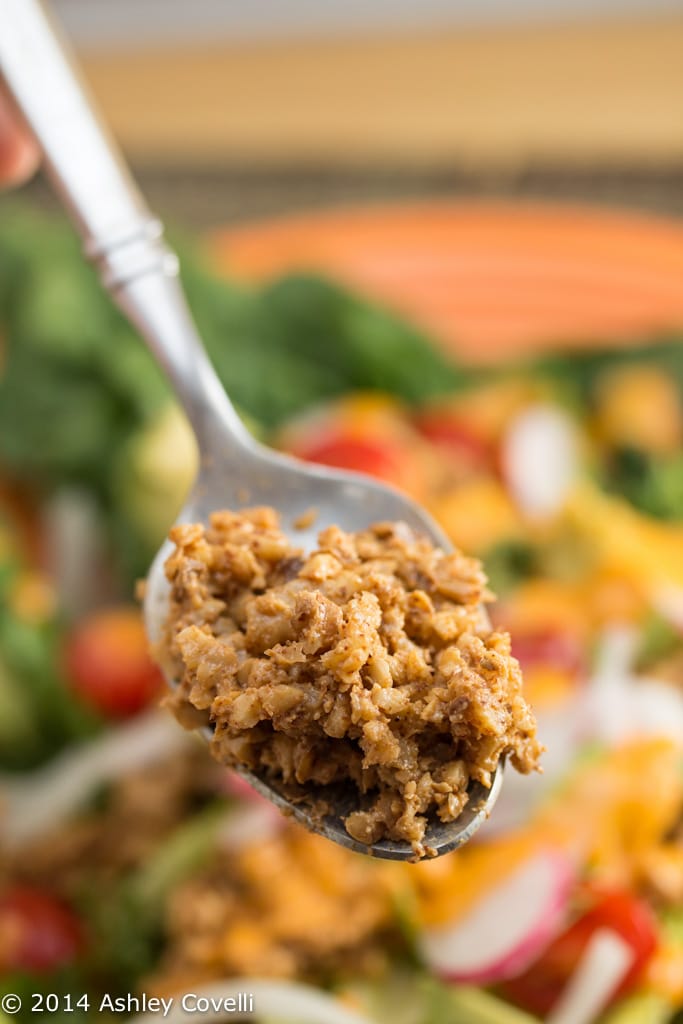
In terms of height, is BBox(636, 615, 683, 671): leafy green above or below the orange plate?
below

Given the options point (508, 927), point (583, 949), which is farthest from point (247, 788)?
point (583, 949)

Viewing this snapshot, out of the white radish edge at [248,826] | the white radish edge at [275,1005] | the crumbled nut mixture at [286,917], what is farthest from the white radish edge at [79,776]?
the white radish edge at [275,1005]

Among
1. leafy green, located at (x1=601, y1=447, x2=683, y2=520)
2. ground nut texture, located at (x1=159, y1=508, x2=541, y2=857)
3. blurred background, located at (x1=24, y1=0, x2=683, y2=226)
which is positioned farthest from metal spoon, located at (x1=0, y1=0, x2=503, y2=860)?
blurred background, located at (x1=24, y1=0, x2=683, y2=226)

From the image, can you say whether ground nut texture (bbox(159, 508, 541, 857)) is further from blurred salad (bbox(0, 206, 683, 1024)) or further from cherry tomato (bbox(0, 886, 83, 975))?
cherry tomato (bbox(0, 886, 83, 975))

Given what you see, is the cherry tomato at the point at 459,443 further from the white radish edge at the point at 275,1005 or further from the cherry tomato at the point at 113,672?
the white radish edge at the point at 275,1005

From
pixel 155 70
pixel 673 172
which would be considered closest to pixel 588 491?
pixel 673 172

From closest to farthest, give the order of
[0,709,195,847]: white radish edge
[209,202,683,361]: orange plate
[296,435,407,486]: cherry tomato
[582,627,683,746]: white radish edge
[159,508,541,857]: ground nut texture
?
[159,508,541,857]: ground nut texture < [582,627,683,746]: white radish edge < [0,709,195,847]: white radish edge < [296,435,407,486]: cherry tomato < [209,202,683,361]: orange plate

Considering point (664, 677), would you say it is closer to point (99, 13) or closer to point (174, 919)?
point (174, 919)
